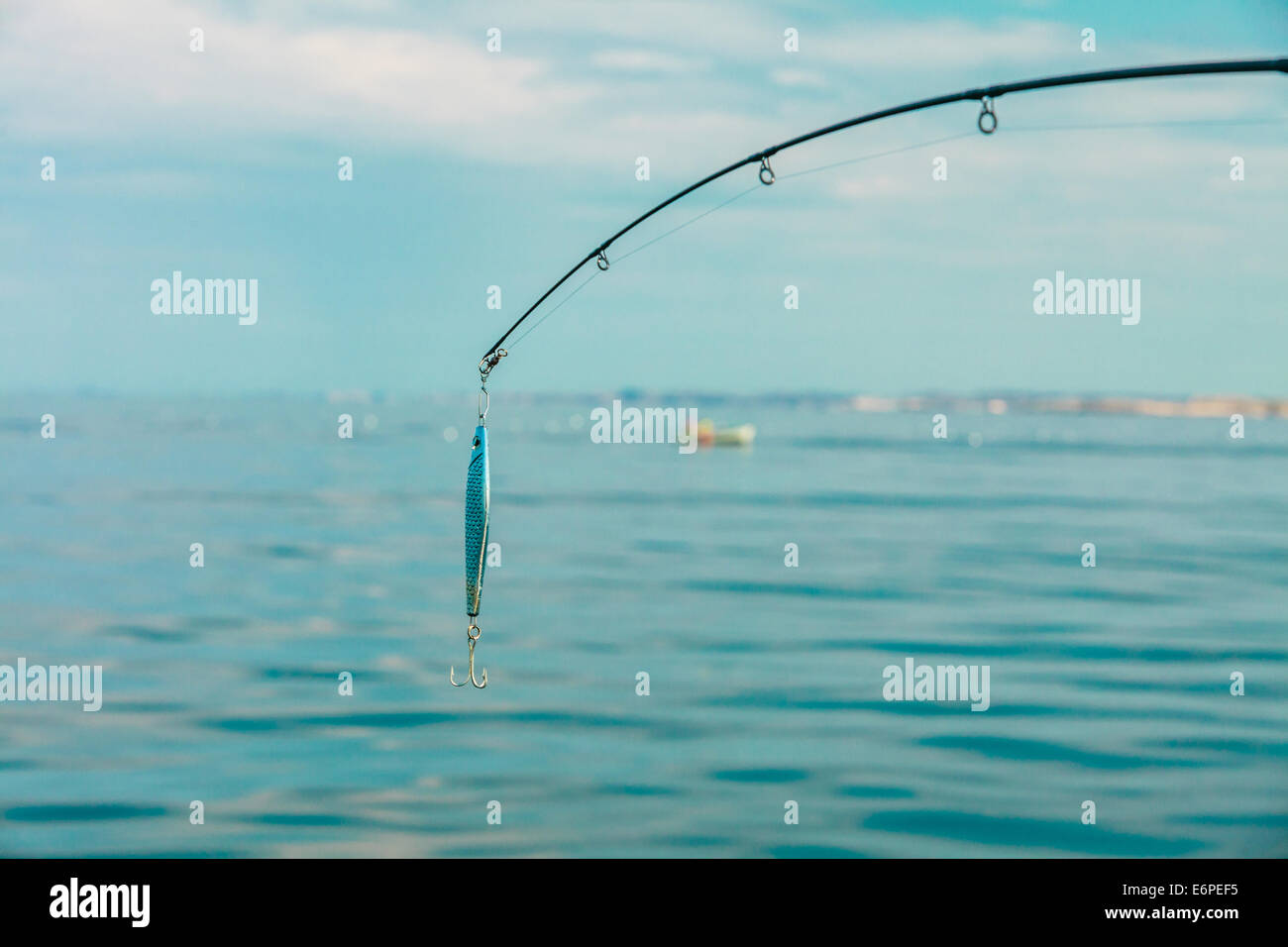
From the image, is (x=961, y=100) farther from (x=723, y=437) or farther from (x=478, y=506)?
(x=723, y=437)

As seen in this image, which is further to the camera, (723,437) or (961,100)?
(723,437)

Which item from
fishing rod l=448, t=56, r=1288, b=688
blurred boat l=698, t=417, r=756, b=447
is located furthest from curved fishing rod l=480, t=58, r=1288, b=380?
blurred boat l=698, t=417, r=756, b=447

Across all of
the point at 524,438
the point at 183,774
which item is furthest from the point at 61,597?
the point at 524,438

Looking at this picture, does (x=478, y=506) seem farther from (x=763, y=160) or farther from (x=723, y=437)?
(x=723, y=437)

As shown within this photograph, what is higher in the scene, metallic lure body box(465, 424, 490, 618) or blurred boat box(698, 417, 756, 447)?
blurred boat box(698, 417, 756, 447)

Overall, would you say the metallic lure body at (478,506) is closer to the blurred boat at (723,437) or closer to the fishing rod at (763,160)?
the fishing rod at (763,160)

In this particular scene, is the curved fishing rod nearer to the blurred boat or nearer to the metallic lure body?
the metallic lure body

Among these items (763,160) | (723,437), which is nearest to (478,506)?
(763,160)

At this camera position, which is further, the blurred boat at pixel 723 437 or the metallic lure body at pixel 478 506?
the blurred boat at pixel 723 437

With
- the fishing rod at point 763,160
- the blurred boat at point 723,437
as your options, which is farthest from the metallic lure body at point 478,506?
the blurred boat at point 723,437

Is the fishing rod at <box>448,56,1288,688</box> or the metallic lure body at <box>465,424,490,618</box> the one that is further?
the metallic lure body at <box>465,424,490,618</box>

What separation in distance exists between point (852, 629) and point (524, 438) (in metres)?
108

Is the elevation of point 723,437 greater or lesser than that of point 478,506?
greater

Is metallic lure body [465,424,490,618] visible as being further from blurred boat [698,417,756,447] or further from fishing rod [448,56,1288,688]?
blurred boat [698,417,756,447]
